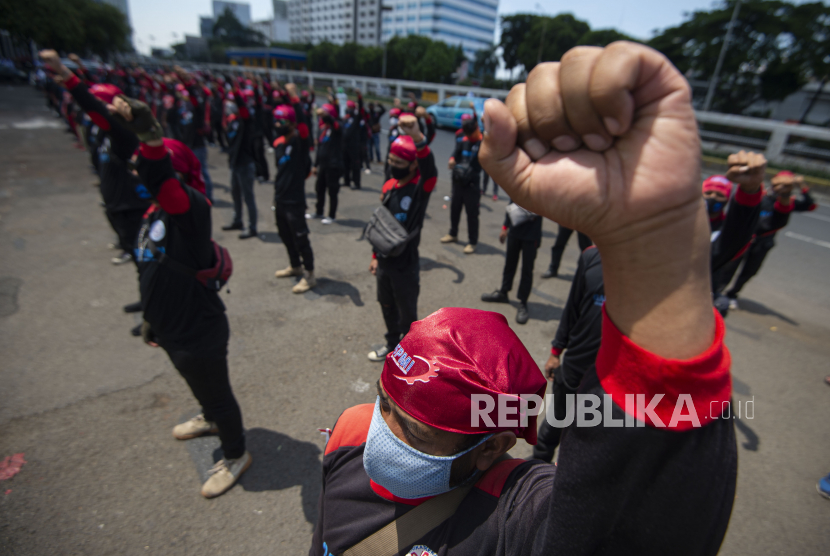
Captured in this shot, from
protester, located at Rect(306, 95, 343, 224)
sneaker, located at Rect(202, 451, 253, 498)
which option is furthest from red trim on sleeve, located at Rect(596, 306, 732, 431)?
protester, located at Rect(306, 95, 343, 224)

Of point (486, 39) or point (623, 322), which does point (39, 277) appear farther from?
point (486, 39)

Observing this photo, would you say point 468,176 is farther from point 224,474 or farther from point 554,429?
point 224,474

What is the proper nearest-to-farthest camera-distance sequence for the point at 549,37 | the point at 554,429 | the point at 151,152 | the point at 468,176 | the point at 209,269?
1. the point at 151,152
2. the point at 209,269
3. the point at 554,429
4. the point at 468,176
5. the point at 549,37

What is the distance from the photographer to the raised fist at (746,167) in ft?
8.01

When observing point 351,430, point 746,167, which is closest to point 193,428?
point 351,430

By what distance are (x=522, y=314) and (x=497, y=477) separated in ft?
12.7

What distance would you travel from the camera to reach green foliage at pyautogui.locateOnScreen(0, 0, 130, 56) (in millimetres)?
→ 32188

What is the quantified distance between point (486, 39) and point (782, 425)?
12389 centimetres

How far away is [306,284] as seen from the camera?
522cm

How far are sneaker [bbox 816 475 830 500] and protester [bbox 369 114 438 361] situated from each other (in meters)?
3.30

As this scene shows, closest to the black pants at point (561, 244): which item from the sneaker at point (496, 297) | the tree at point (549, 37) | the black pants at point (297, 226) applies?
the sneaker at point (496, 297)

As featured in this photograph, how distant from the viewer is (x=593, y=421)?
0.68 m

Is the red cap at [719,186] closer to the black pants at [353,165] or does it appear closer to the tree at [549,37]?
the black pants at [353,165]

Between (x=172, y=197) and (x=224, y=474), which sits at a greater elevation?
(x=172, y=197)
